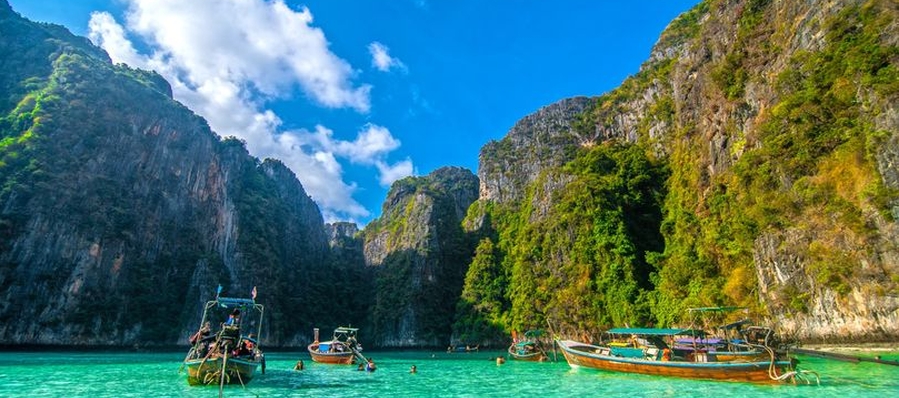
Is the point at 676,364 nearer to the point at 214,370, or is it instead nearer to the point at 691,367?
the point at 691,367

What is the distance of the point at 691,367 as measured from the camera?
74.1 feet

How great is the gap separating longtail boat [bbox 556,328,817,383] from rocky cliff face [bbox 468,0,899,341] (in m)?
13.1

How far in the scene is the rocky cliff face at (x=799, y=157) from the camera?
98.4 ft

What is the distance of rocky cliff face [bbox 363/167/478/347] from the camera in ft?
307

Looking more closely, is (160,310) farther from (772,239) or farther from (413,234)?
(772,239)

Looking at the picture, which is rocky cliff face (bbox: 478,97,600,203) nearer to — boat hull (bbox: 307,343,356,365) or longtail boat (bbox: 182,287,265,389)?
boat hull (bbox: 307,343,356,365)

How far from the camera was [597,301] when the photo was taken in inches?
2371

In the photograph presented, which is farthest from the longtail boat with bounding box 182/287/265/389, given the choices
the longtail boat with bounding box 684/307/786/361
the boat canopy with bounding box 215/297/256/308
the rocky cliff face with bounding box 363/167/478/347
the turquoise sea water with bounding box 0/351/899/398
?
the rocky cliff face with bounding box 363/167/478/347

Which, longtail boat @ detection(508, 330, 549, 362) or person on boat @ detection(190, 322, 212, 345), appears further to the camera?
longtail boat @ detection(508, 330, 549, 362)

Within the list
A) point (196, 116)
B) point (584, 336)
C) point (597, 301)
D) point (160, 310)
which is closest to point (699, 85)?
Result: point (597, 301)

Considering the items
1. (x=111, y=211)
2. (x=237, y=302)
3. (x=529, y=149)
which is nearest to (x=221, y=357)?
(x=237, y=302)

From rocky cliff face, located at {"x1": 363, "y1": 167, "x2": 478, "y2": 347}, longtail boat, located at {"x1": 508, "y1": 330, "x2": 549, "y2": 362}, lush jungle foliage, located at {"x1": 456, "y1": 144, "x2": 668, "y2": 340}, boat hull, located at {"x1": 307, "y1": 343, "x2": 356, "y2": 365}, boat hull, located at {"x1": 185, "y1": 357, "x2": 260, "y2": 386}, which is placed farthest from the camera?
rocky cliff face, located at {"x1": 363, "y1": 167, "x2": 478, "y2": 347}

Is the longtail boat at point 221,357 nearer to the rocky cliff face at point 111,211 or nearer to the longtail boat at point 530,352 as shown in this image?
the longtail boat at point 530,352

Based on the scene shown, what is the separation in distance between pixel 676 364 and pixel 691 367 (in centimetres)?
78
